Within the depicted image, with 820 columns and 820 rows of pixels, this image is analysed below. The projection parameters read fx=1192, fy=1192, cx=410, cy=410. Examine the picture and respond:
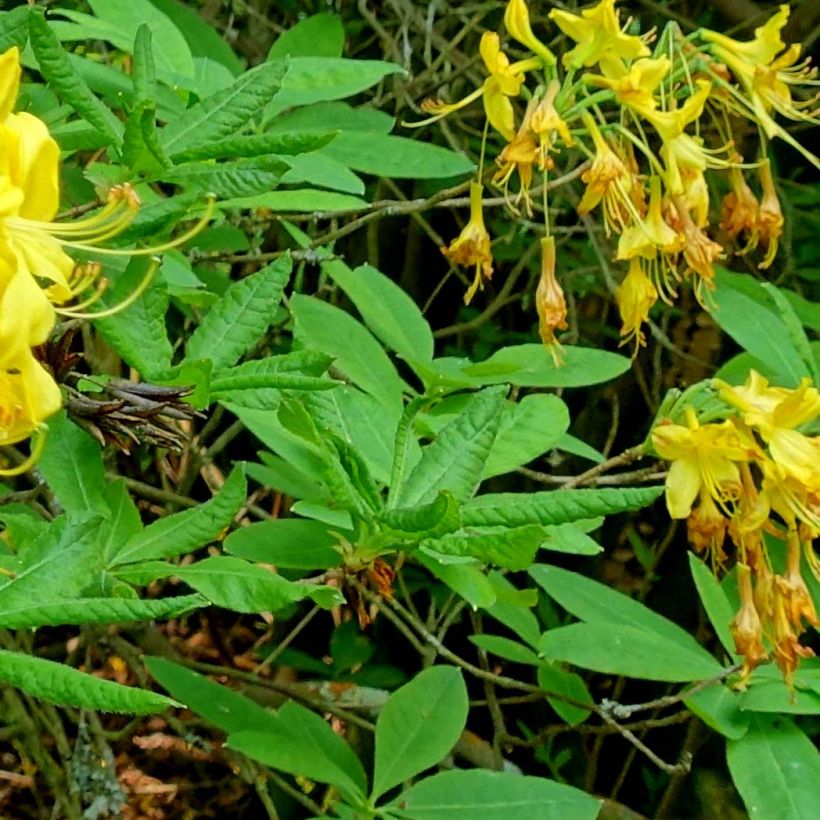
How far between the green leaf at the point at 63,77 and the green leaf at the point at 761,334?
0.67 meters

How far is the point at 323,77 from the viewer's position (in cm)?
108

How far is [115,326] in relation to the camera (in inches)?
30.1

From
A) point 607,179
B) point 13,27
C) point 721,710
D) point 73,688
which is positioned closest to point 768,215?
point 607,179

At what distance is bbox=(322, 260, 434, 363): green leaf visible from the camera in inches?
46.3

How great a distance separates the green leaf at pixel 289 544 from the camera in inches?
35.8

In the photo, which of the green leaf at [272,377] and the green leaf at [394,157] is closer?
the green leaf at [272,377]

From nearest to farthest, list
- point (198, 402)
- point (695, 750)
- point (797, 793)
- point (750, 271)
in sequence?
point (198, 402), point (797, 793), point (695, 750), point (750, 271)

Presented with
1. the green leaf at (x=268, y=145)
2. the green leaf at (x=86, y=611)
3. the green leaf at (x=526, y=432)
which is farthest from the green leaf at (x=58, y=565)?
the green leaf at (x=526, y=432)

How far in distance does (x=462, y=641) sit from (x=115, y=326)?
4.40ft

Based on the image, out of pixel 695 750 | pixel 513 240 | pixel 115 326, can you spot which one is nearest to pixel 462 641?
pixel 695 750

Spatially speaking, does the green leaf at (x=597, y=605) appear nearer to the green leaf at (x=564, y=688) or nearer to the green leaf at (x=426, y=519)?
the green leaf at (x=564, y=688)

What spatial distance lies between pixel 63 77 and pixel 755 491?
0.68m

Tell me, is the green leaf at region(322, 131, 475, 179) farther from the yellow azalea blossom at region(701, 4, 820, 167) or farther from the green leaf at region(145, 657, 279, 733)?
the green leaf at region(145, 657, 279, 733)

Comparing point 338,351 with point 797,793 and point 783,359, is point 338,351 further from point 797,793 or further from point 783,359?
point 797,793
